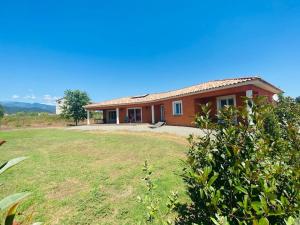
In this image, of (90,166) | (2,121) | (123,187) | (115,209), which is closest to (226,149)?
(115,209)

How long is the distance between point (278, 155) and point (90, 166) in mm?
8265

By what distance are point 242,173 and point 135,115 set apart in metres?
32.1

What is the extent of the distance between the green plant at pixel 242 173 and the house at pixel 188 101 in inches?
188

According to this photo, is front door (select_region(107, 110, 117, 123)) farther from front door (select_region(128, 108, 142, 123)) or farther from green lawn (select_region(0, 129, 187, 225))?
green lawn (select_region(0, 129, 187, 225))

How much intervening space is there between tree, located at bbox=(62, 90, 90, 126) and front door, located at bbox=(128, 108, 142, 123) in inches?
504

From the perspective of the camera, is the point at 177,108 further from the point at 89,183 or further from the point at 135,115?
the point at 89,183

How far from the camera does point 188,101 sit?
73.2 ft

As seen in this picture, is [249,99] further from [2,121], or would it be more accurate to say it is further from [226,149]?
[2,121]

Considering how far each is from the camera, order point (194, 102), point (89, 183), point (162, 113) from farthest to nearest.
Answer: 1. point (162, 113)
2. point (194, 102)
3. point (89, 183)

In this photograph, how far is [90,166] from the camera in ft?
31.2

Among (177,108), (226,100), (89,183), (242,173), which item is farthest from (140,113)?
(242,173)

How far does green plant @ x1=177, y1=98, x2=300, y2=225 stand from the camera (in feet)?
5.99

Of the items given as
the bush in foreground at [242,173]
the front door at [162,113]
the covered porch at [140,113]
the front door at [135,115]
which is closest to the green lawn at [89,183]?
the bush in foreground at [242,173]

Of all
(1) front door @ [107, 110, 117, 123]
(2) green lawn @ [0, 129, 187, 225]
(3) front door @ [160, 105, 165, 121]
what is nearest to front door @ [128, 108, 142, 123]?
(3) front door @ [160, 105, 165, 121]
